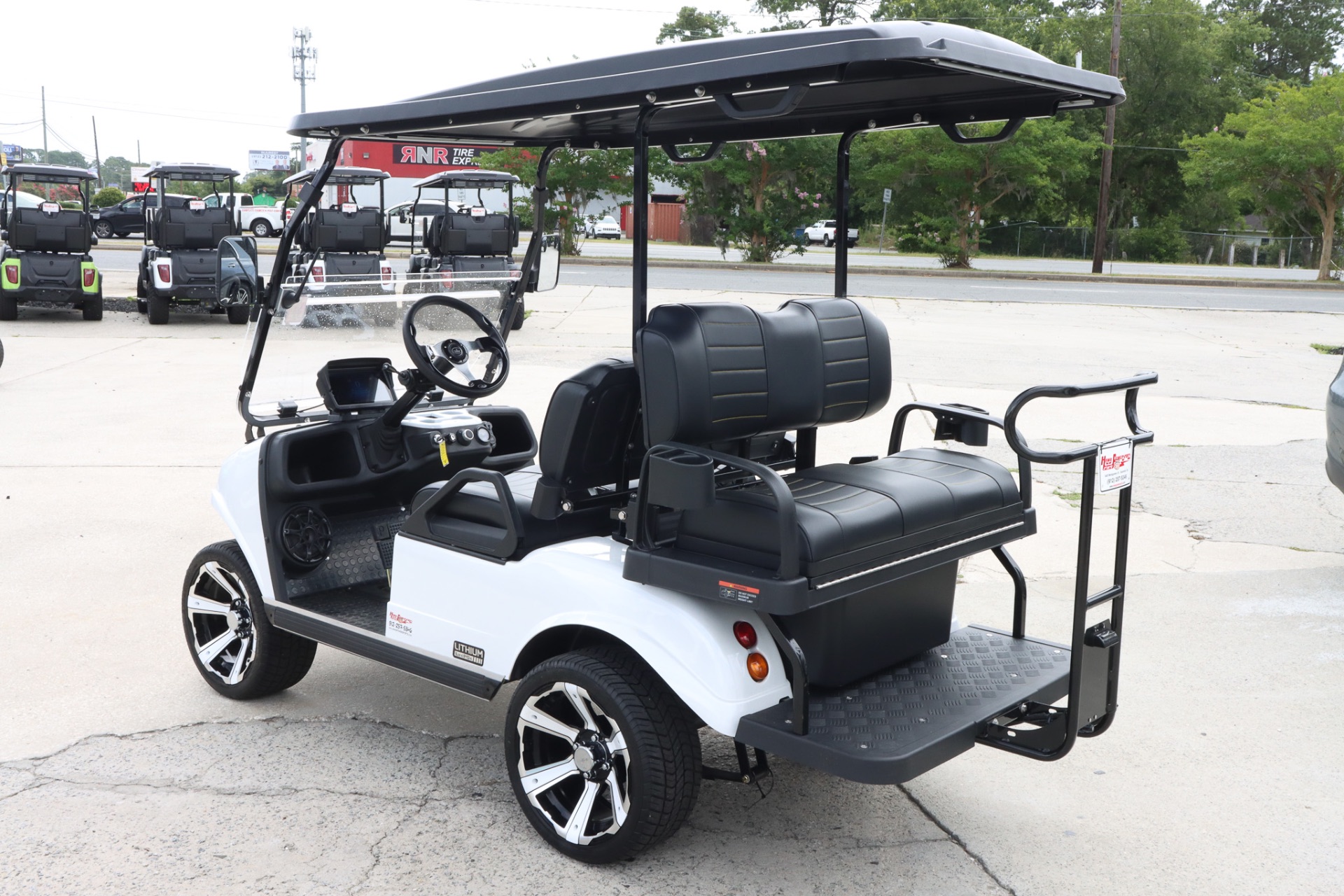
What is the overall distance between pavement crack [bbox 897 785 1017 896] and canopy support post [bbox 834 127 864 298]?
1550mm

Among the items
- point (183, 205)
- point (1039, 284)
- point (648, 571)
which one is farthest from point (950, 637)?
point (1039, 284)

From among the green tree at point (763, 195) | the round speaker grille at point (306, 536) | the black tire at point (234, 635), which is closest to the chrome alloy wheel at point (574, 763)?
the black tire at point (234, 635)

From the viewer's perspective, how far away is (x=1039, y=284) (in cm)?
2602

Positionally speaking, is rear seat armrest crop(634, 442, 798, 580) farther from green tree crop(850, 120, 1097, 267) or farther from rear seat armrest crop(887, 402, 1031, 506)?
green tree crop(850, 120, 1097, 267)

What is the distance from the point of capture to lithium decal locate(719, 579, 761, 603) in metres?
2.66

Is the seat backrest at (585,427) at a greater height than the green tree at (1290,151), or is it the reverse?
the green tree at (1290,151)

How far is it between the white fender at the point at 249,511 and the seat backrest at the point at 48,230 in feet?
39.5

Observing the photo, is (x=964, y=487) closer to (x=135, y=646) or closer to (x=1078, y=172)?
(x=135, y=646)

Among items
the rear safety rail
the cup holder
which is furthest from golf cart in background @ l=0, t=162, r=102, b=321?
the rear safety rail

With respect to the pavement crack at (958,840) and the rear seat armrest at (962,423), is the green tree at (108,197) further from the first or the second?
the pavement crack at (958,840)

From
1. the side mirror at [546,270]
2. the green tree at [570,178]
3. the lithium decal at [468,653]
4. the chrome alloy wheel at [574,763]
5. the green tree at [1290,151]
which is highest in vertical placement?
the green tree at [1290,151]

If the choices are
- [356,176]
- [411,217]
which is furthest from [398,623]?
[411,217]

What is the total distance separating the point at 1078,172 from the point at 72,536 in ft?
102

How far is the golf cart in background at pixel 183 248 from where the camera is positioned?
14352 millimetres
